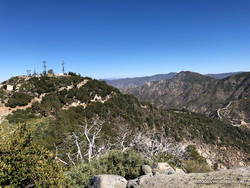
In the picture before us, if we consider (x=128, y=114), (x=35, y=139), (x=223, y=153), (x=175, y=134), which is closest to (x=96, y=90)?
(x=128, y=114)

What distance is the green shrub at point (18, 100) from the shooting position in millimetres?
32334

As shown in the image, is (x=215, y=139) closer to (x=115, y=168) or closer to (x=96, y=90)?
(x=96, y=90)

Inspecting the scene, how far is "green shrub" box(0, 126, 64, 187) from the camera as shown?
671 cm

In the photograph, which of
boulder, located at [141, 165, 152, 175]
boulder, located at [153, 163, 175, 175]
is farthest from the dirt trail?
boulder, located at [153, 163, 175, 175]

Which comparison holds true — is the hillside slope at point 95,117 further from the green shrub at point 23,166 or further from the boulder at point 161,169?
the green shrub at point 23,166

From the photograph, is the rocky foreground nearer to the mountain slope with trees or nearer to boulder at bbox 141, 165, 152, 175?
boulder at bbox 141, 165, 152, 175

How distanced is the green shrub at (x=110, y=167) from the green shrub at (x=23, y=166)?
1.88m

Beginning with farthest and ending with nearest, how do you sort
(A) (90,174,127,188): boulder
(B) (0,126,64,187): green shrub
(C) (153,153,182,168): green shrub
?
(C) (153,153,182,168): green shrub
(A) (90,174,127,188): boulder
(B) (0,126,64,187): green shrub

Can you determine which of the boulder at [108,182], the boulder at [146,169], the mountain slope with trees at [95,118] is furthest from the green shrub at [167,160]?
the boulder at [108,182]

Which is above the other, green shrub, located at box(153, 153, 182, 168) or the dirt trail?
the dirt trail

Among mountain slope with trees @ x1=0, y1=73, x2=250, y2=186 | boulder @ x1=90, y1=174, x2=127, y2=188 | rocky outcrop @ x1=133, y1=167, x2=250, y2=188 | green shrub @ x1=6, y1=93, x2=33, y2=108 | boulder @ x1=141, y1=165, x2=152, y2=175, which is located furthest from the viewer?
green shrub @ x1=6, y1=93, x2=33, y2=108

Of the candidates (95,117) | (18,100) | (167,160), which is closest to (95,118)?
(95,117)

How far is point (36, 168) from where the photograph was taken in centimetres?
707

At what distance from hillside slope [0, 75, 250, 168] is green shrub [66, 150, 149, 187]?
943 cm
